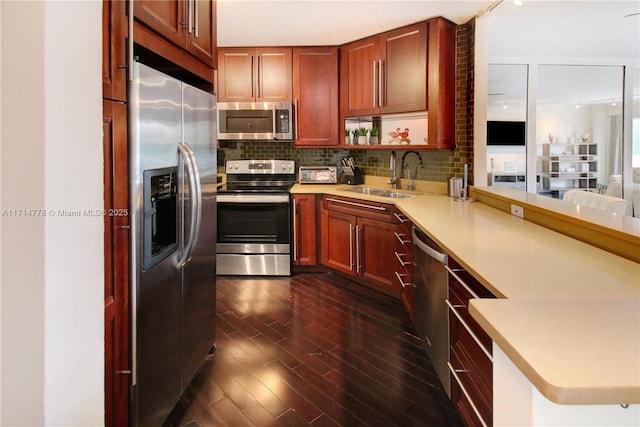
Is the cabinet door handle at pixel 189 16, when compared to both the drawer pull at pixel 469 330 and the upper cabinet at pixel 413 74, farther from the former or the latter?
the upper cabinet at pixel 413 74

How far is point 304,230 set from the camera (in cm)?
400

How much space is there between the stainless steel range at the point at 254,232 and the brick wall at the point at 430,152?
75cm

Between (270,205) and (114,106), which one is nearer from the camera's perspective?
(114,106)

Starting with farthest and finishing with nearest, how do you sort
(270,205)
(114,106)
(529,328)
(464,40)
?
(270,205) → (464,40) → (114,106) → (529,328)

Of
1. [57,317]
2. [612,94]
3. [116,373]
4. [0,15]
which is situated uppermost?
[612,94]

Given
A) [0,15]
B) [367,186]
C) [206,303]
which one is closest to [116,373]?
[206,303]

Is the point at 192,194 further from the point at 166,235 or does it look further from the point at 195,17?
the point at 195,17

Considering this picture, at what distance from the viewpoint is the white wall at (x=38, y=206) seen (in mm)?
902

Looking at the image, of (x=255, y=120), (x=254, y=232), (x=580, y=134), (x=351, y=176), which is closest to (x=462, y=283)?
(x=254, y=232)

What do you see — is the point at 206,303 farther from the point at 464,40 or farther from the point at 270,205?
the point at 464,40

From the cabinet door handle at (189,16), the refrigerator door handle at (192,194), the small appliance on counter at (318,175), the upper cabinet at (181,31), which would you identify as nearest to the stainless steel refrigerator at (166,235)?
the refrigerator door handle at (192,194)

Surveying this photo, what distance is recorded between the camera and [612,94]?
196 inches

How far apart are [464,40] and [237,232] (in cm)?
262

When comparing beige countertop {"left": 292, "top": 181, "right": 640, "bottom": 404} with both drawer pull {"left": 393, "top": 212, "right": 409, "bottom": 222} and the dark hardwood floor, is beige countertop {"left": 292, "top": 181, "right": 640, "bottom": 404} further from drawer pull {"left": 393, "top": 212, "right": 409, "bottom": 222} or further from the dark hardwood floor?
the dark hardwood floor
